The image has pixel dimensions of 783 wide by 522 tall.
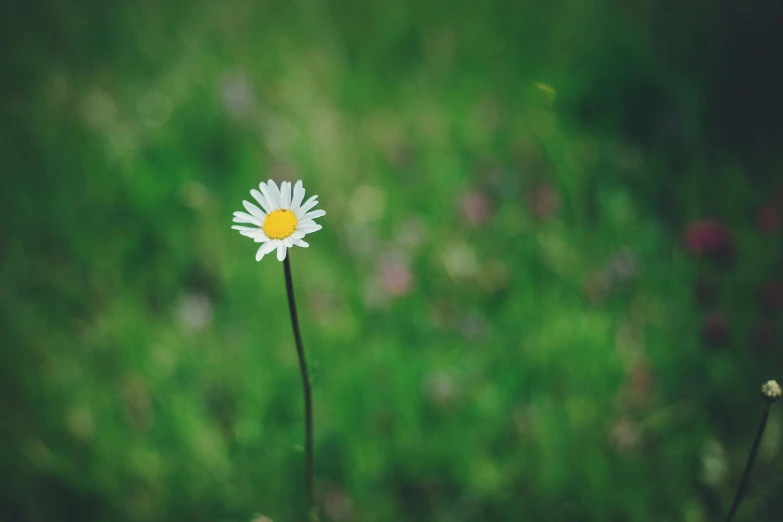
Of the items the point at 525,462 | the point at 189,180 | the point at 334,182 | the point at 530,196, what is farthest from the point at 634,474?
the point at 189,180

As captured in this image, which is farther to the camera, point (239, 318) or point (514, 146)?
point (514, 146)

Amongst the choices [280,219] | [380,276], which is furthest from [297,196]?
[380,276]

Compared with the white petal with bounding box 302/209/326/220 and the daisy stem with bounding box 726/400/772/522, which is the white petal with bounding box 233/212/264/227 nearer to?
the white petal with bounding box 302/209/326/220

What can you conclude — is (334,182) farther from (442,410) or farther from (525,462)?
(525,462)

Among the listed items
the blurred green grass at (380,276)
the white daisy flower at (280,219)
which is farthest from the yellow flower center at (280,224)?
the blurred green grass at (380,276)

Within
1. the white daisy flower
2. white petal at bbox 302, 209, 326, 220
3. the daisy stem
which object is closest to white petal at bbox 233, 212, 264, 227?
the white daisy flower

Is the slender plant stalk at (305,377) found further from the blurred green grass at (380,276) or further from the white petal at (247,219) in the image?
the blurred green grass at (380,276)

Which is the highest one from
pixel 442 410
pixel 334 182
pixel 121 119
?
pixel 121 119
